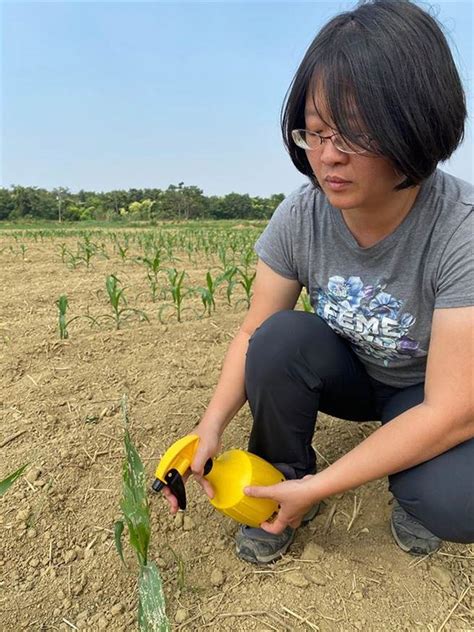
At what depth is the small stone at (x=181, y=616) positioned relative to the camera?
3.47 feet

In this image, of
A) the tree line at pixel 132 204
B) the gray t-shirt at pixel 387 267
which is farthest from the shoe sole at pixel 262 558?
the tree line at pixel 132 204

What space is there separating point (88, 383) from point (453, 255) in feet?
4.65

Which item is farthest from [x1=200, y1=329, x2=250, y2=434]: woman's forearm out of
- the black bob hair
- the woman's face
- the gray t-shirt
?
the black bob hair

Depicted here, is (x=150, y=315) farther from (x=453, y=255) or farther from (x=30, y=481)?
(x=453, y=255)

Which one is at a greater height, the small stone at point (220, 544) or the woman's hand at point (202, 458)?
the woman's hand at point (202, 458)

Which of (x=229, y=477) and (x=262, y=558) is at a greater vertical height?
(x=229, y=477)

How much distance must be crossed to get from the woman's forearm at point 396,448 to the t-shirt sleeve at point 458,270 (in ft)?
0.67

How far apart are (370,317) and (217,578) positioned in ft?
2.18

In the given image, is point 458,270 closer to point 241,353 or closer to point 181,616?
point 241,353

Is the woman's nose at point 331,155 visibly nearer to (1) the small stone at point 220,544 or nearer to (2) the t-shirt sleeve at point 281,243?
(2) the t-shirt sleeve at point 281,243

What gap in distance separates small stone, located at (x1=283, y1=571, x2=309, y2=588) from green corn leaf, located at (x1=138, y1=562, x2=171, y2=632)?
382 millimetres

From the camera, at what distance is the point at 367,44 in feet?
2.85

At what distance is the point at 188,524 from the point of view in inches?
51.5

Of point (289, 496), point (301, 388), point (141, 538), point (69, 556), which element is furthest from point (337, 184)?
point (69, 556)
